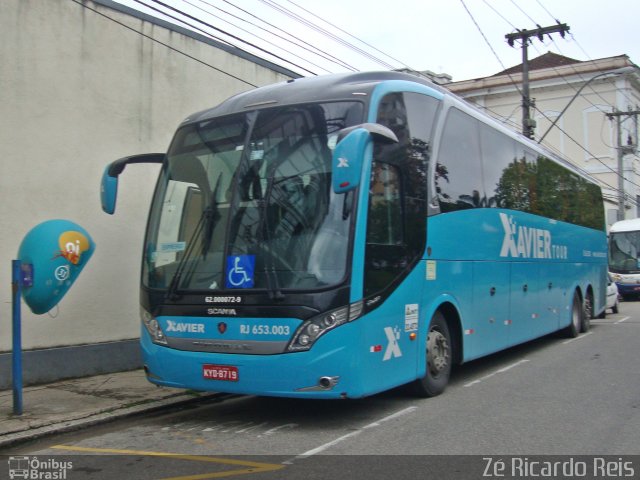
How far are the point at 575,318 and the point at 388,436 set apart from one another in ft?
30.6

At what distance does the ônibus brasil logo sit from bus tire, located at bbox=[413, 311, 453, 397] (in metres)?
2.38

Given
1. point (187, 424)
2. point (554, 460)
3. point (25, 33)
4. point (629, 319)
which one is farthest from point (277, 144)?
point (629, 319)

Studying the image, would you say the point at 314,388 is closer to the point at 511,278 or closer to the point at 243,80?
the point at 511,278

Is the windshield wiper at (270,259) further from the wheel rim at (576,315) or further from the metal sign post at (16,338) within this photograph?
the wheel rim at (576,315)

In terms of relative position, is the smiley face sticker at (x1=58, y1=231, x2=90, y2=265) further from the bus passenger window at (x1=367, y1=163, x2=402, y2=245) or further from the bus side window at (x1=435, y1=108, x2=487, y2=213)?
the bus side window at (x1=435, y1=108, x2=487, y2=213)

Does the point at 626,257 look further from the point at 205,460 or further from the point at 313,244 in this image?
the point at 205,460

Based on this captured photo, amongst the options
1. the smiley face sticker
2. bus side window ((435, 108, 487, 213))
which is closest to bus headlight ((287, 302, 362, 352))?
bus side window ((435, 108, 487, 213))

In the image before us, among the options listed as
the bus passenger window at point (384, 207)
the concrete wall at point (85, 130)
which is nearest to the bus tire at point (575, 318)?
the bus passenger window at point (384, 207)

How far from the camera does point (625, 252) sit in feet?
97.6

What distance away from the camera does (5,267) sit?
845cm

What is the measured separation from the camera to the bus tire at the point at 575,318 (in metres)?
13.8

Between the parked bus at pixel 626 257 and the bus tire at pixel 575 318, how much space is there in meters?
16.6

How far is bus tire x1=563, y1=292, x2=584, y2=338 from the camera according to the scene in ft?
45.4

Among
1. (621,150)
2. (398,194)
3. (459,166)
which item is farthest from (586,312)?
(621,150)
